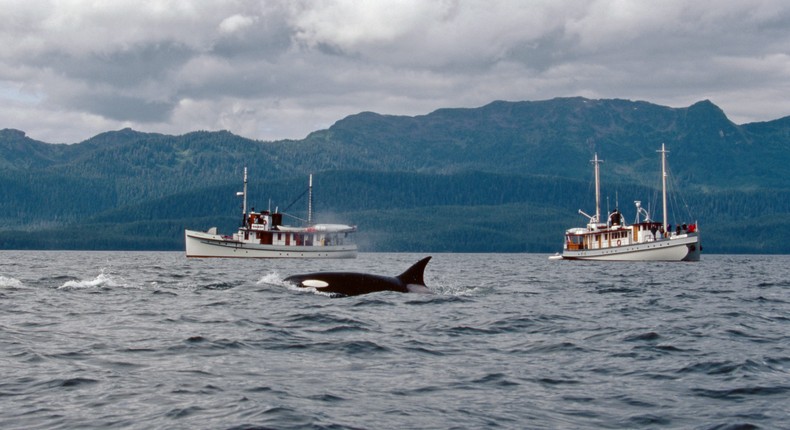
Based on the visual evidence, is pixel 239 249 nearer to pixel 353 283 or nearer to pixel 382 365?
pixel 353 283

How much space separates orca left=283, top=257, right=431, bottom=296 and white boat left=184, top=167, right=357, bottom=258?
297ft

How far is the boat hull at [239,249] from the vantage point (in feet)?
411

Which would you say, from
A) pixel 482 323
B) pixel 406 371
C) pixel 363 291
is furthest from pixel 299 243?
pixel 406 371

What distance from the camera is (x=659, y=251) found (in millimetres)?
121500

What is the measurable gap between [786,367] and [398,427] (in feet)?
33.1

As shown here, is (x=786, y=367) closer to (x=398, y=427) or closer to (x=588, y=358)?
(x=588, y=358)

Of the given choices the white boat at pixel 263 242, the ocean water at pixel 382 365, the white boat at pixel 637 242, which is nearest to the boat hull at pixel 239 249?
the white boat at pixel 263 242

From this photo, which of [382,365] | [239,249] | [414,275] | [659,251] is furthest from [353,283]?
[659,251]

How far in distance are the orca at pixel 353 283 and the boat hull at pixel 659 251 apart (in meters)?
91.3

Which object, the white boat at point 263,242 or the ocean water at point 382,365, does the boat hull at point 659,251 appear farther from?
the ocean water at point 382,365

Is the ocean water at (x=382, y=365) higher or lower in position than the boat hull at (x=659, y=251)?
lower

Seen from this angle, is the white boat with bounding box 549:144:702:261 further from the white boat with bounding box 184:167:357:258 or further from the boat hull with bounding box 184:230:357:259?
the boat hull with bounding box 184:230:357:259

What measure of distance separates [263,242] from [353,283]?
315 feet

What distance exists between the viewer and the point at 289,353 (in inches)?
755
